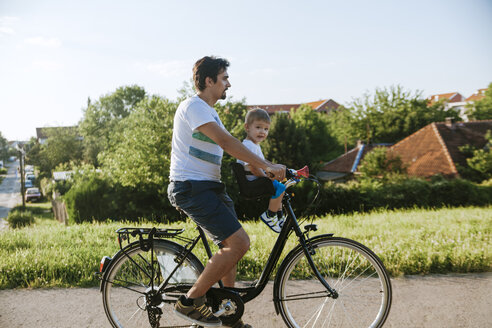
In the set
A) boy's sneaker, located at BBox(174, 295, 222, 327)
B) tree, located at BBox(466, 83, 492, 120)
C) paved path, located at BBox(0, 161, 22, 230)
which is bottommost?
paved path, located at BBox(0, 161, 22, 230)

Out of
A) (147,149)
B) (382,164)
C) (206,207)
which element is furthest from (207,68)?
(382,164)

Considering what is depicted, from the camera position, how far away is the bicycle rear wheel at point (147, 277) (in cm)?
285

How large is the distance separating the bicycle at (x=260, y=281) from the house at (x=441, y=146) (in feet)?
102

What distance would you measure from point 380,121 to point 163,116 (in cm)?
3454

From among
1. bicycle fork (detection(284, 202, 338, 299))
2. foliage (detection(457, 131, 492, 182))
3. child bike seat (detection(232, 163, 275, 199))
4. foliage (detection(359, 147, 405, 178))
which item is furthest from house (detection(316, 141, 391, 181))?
child bike seat (detection(232, 163, 275, 199))

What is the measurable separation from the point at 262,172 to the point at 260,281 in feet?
2.63

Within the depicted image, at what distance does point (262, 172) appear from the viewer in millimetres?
→ 2822

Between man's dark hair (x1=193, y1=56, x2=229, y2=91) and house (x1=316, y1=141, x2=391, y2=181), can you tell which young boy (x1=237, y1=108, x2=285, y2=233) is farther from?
house (x1=316, y1=141, x2=391, y2=181)

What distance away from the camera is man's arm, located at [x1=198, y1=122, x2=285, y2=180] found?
251 centimetres

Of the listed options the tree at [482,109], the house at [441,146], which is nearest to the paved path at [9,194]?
the house at [441,146]

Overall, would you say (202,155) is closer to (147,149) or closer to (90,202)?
(90,202)

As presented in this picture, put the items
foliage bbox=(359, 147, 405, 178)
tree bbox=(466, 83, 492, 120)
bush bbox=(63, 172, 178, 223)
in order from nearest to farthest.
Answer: bush bbox=(63, 172, 178, 223), foliage bbox=(359, 147, 405, 178), tree bbox=(466, 83, 492, 120)

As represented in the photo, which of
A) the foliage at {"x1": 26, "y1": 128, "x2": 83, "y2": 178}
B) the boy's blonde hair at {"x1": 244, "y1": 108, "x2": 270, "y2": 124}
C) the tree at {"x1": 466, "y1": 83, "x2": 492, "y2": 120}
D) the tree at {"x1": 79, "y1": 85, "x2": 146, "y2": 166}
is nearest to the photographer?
the boy's blonde hair at {"x1": 244, "y1": 108, "x2": 270, "y2": 124}

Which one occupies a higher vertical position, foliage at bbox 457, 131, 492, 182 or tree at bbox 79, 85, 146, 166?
tree at bbox 79, 85, 146, 166
